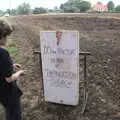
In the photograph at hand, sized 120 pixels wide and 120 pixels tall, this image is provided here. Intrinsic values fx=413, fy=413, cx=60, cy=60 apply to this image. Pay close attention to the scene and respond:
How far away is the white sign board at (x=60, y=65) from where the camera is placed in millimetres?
6009

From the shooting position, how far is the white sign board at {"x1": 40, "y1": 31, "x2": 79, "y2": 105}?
6.01m

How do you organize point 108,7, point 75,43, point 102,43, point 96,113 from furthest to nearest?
point 108,7
point 102,43
point 96,113
point 75,43

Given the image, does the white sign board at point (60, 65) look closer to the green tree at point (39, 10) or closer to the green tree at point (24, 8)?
the green tree at point (39, 10)

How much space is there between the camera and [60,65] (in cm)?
622

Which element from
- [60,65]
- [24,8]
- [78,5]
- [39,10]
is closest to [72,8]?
[78,5]

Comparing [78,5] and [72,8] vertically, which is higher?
[78,5]

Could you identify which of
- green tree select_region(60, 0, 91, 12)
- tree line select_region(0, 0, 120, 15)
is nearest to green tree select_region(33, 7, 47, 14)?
tree line select_region(0, 0, 120, 15)

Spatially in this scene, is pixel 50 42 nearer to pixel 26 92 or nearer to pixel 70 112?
pixel 70 112

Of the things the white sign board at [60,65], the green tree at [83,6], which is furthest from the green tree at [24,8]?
the white sign board at [60,65]

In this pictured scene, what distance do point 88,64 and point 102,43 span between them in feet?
12.9

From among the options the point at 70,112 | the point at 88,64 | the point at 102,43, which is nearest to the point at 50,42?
the point at 70,112

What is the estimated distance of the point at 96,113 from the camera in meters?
6.31

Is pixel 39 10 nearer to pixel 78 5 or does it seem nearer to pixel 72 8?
pixel 78 5

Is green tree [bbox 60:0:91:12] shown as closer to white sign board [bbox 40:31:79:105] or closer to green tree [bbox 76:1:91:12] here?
green tree [bbox 76:1:91:12]
